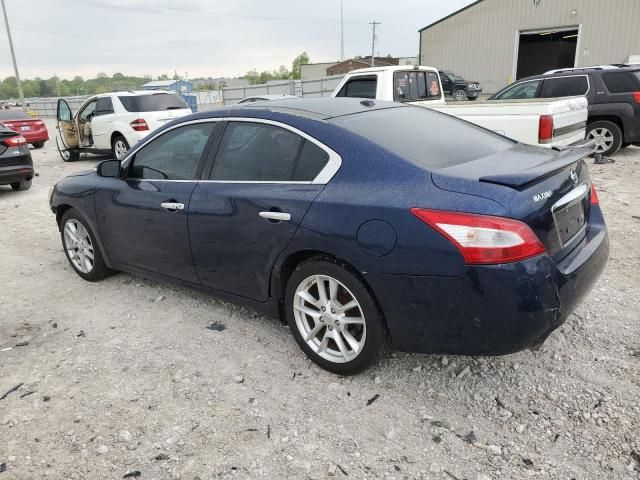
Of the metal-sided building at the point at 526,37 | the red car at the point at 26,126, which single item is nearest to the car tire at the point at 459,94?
the metal-sided building at the point at 526,37

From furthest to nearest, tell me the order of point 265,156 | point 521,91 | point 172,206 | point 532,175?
point 521,91 → point 172,206 → point 265,156 → point 532,175

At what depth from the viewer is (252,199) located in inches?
127

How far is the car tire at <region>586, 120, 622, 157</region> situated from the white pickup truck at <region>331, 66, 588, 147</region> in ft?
7.48

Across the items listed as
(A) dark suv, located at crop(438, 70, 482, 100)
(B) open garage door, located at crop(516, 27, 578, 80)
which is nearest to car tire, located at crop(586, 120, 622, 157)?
(A) dark suv, located at crop(438, 70, 482, 100)

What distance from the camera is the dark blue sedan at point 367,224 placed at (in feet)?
7.98

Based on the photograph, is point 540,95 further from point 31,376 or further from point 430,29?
point 430,29

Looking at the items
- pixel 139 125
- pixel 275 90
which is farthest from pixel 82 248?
pixel 275 90

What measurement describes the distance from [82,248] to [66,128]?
1019 centimetres

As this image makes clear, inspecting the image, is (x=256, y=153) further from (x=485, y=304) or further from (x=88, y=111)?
(x=88, y=111)

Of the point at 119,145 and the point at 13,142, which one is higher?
the point at 13,142

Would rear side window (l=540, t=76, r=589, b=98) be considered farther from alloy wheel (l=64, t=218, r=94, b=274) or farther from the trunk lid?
alloy wheel (l=64, t=218, r=94, b=274)

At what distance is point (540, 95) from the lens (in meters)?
10.3

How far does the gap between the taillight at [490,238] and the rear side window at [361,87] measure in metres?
7.05

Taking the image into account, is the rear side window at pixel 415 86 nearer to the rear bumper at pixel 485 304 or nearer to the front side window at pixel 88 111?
the rear bumper at pixel 485 304
